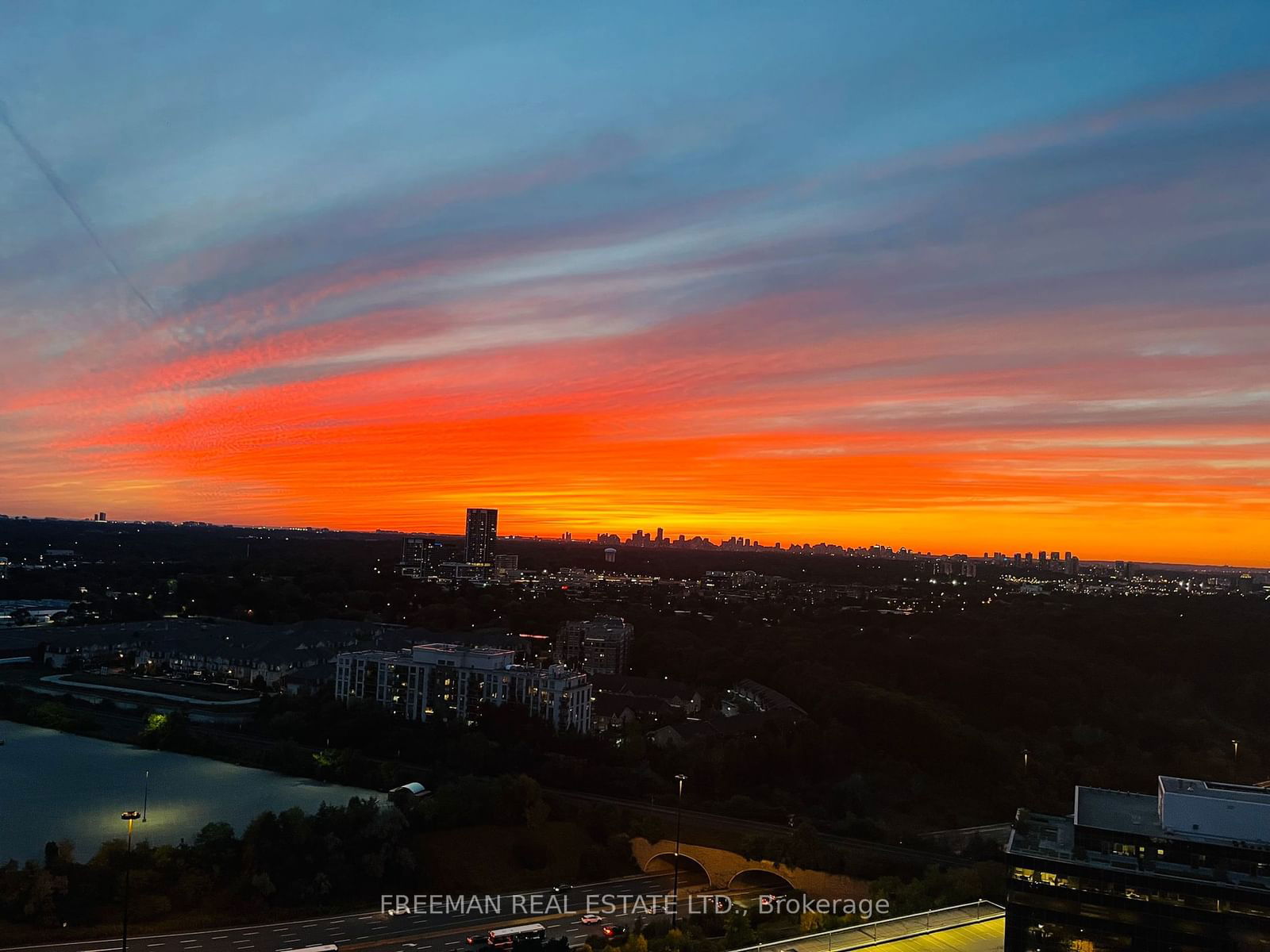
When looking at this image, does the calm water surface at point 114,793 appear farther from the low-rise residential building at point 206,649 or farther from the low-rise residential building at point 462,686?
the low-rise residential building at point 206,649

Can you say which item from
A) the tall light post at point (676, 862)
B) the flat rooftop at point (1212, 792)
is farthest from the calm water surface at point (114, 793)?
the flat rooftop at point (1212, 792)

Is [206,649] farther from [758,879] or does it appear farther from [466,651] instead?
[758,879]

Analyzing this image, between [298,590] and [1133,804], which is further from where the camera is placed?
[298,590]

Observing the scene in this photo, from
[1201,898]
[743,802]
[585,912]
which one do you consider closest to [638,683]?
[743,802]

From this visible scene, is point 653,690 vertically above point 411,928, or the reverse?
point 653,690

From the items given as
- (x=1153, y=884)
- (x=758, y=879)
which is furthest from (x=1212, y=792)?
(x=758, y=879)

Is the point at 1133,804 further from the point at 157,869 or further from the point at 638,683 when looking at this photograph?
the point at 638,683

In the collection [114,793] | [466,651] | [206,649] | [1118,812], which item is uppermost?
[1118,812]
